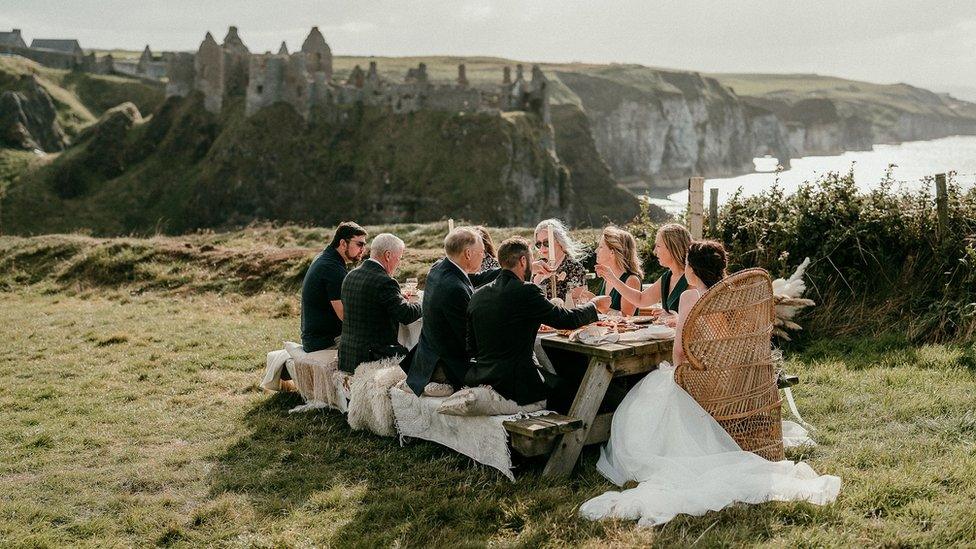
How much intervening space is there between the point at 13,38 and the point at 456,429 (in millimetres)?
147351

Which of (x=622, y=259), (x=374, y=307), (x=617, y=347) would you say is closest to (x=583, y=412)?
(x=617, y=347)

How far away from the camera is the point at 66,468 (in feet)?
24.2

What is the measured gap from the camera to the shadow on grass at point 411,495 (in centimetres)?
534

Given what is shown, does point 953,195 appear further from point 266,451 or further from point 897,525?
point 266,451

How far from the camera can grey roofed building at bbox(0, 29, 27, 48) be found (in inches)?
4986

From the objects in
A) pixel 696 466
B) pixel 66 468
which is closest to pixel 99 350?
pixel 66 468

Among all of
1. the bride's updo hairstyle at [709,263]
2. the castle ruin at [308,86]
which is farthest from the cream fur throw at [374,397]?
the castle ruin at [308,86]

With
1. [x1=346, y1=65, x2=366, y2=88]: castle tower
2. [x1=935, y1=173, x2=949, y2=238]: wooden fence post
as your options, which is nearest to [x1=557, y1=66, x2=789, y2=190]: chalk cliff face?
[x1=346, y1=65, x2=366, y2=88]: castle tower

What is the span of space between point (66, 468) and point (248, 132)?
7024cm

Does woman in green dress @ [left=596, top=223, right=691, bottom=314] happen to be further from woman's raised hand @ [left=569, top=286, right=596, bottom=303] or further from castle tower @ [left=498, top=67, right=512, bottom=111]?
castle tower @ [left=498, top=67, right=512, bottom=111]

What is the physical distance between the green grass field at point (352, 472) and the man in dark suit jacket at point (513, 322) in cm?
73

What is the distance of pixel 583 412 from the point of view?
663cm

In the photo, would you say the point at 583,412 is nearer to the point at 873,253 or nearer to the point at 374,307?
the point at 374,307

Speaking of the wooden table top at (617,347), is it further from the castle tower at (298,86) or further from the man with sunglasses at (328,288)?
the castle tower at (298,86)
